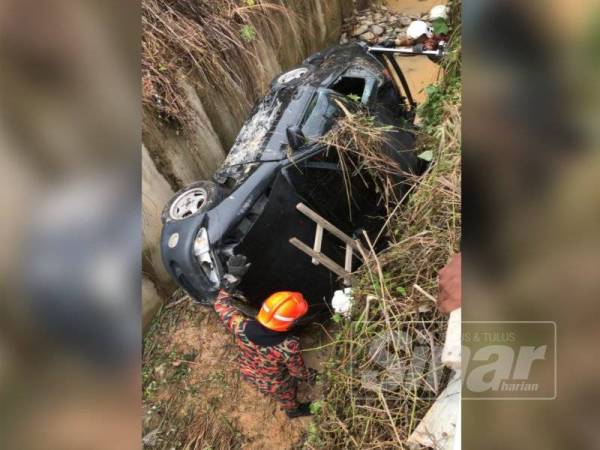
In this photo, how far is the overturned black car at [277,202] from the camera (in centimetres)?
328

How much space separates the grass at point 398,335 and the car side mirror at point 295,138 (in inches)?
35.7

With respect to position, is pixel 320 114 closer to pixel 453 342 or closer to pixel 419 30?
pixel 453 342

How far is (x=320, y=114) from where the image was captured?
3637 millimetres

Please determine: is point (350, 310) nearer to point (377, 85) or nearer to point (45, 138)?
point (377, 85)

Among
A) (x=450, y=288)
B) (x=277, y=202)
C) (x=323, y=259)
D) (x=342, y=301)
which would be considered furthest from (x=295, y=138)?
(x=450, y=288)

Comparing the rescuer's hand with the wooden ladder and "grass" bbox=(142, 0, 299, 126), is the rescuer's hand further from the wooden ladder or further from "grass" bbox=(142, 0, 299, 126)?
"grass" bbox=(142, 0, 299, 126)

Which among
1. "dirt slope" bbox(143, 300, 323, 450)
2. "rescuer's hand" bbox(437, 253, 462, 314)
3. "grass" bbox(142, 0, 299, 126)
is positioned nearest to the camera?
"rescuer's hand" bbox(437, 253, 462, 314)

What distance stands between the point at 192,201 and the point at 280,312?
3.60ft

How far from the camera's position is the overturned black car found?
10.8 feet

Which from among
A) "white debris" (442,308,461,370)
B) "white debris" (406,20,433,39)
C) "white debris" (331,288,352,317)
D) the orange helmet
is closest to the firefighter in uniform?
the orange helmet

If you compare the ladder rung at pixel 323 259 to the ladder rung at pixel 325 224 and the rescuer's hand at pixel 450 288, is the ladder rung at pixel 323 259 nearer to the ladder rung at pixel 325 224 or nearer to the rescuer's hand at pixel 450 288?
the ladder rung at pixel 325 224

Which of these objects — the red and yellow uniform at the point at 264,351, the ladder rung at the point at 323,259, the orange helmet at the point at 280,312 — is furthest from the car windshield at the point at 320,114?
the red and yellow uniform at the point at 264,351

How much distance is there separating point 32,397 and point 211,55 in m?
4.66

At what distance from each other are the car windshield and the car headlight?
42.4 inches
